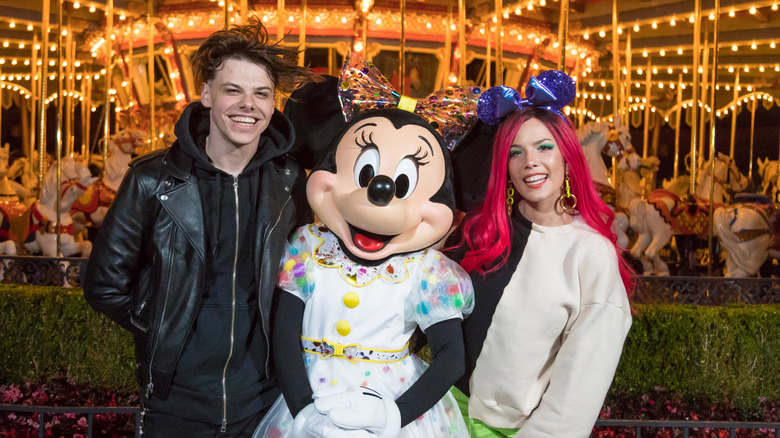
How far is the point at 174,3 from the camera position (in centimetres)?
953

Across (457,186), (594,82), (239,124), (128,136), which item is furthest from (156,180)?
(594,82)

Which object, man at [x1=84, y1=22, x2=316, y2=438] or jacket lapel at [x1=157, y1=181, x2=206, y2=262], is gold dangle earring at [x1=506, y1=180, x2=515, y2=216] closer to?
man at [x1=84, y1=22, x2=316, y2=438]

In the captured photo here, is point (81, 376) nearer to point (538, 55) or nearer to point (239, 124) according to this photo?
point (239, 124)

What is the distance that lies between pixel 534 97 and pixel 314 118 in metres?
0.74

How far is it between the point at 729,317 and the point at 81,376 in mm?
4167

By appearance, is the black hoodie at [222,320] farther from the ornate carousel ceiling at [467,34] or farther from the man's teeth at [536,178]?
the ornate carousel ceiling at [467,34]

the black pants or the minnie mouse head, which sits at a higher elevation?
the minnie mouse head

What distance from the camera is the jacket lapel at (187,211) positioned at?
6.88 ft

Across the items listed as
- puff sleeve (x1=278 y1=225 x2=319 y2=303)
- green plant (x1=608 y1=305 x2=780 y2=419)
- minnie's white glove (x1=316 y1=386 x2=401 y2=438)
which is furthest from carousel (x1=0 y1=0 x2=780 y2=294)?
minnie's white glove (x1=316 y1=386 x2=401 y2=438)

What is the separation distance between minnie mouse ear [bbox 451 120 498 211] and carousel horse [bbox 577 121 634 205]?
5.40m

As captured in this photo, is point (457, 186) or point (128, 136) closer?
point (457, 186)

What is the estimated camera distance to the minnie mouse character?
6.63ft

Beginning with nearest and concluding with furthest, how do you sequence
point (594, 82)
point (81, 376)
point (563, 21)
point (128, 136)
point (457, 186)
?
point (457, 186)
point (81, 376)
point (563, 21)
point (128, 136)
point (594, 82)

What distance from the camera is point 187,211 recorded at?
2.11 meters
